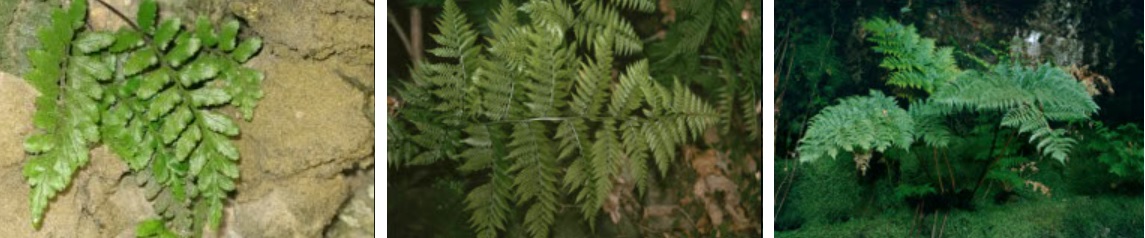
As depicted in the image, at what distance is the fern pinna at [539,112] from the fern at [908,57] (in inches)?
21.5

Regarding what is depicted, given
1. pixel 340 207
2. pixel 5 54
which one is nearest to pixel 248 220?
pixel 340 207

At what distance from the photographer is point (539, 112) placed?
8.68 feet

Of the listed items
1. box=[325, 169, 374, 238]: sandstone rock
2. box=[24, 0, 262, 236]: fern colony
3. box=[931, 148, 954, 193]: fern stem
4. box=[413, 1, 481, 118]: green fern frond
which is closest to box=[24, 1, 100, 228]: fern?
box=[24, 0, 262, 236]: fern colony

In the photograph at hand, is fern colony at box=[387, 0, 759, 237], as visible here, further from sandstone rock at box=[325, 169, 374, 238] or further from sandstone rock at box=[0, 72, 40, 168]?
sandstone rock at box=[0, 72, 40, 168]

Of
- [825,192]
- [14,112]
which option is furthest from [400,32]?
[825,192]

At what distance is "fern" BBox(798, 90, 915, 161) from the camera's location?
9.81ft

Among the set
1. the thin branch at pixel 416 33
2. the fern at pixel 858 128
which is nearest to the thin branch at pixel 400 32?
the thin branch at pixel 416 33

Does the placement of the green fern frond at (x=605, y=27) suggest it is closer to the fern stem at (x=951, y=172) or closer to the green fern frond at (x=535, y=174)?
the green fern frond at (x=535, y=174)

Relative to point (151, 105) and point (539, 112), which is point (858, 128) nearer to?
Answer: point (539, 112)

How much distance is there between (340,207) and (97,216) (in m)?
0.51

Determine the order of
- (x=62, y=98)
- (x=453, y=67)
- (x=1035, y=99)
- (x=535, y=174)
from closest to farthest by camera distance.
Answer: (x=62, y=98) < (x=453, y=67) < (x=535, y=174) < (x=1035, y=99)

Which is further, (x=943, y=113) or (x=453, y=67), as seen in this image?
(x=943, y=113)

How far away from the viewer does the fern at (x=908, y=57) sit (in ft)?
9.82

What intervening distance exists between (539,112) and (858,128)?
893mm
